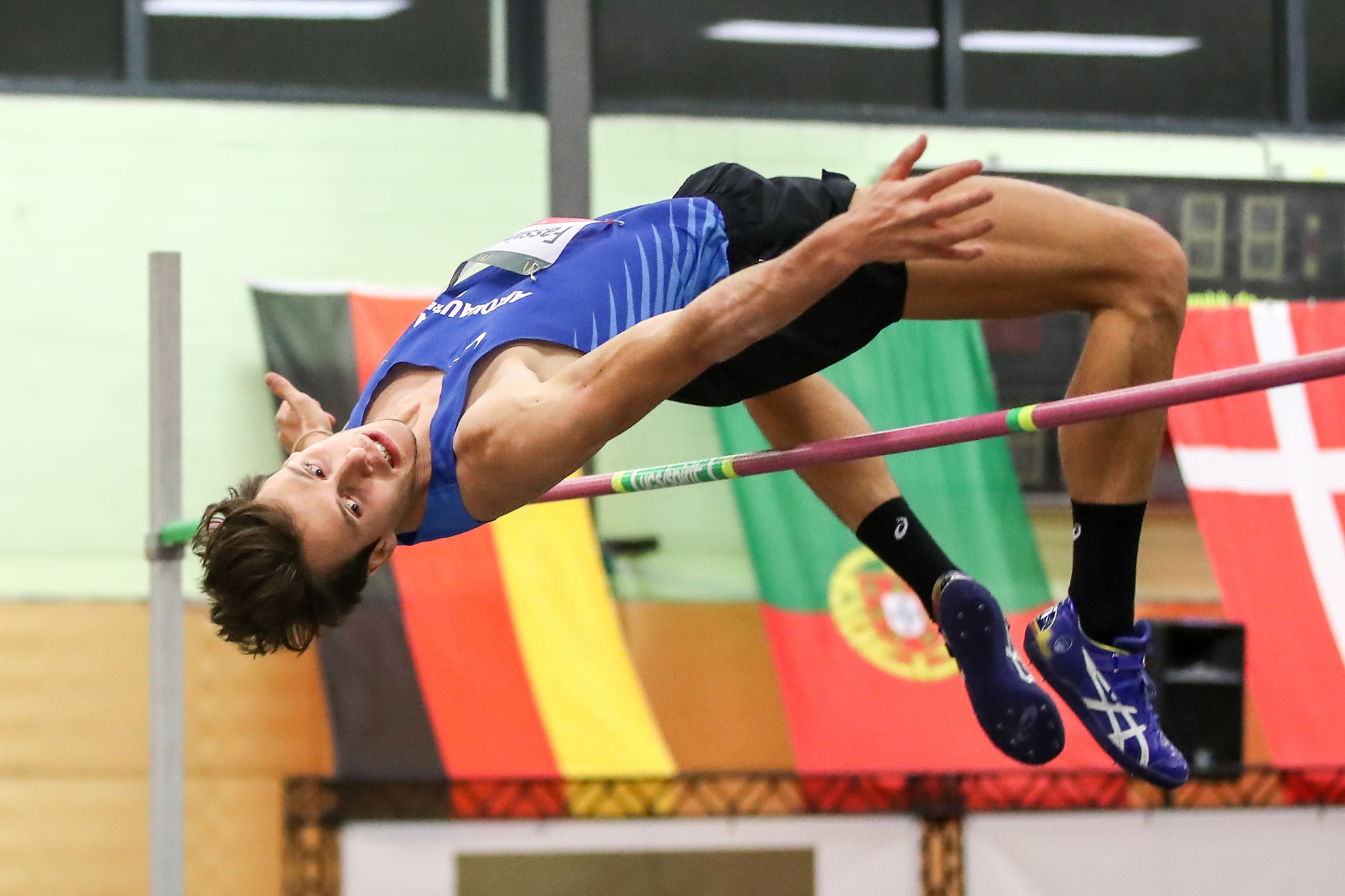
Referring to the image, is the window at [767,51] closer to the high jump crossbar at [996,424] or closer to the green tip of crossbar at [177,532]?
the green tip of crossbar at [177,532]

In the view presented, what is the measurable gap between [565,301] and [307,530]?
0.45m

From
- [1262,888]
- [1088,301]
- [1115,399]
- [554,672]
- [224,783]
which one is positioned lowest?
[1262,888]

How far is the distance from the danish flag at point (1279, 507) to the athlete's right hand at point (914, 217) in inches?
116

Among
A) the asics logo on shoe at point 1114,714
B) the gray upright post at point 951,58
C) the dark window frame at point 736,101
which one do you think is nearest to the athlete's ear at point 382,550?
the asics logo on shoe at point 1114,714

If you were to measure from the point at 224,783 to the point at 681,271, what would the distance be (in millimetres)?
2815

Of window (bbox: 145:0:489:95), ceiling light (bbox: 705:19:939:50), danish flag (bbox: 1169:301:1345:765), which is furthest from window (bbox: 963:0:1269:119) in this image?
window (bbox: 145:0:489:95)

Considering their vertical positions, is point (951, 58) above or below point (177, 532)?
above

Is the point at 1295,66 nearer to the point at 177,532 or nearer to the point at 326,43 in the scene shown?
the point at 326,43

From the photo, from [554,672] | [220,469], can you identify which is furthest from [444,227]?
[554,672]

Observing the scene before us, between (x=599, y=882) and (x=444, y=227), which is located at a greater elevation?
(x=444, y=227)

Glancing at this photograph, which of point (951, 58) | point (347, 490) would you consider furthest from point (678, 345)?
point (951, 58)

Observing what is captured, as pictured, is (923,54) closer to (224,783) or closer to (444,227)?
(444,227)

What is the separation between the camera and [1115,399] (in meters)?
1.96

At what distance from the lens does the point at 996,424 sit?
2111 mm
